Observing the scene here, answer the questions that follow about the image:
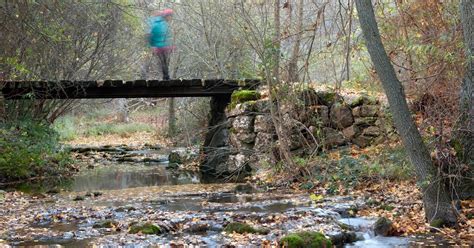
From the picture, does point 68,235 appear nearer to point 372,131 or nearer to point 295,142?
point 295,142

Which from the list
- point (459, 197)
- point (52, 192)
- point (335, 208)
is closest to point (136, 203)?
point (52, 192)

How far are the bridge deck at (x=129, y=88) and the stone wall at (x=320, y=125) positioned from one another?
218 centimetres

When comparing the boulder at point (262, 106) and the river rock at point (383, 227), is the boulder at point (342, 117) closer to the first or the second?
the boulder at point (262, 106)

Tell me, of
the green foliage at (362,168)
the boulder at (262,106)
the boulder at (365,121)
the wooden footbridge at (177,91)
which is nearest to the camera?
the green foliage at (362,168)

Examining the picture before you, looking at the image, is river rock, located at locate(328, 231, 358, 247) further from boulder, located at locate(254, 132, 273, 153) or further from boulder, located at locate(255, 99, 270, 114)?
boulder, located at locate(255, 99, 270, 114)

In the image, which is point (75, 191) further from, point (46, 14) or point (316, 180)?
point (316, 180)

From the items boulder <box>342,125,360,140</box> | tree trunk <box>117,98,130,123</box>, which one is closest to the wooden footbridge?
boulder <box>342,125,360,140</box>

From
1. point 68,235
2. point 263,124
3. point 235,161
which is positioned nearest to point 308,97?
point 263,124

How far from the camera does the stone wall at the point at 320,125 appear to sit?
13.1 meters

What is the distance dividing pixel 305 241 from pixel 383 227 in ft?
4.69

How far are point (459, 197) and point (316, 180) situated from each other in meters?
4.42

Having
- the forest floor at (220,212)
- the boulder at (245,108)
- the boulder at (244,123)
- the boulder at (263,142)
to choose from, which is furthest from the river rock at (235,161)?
the forest floor at (220,212)

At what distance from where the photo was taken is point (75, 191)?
12.8 m

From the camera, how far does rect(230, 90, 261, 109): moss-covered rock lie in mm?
15484
